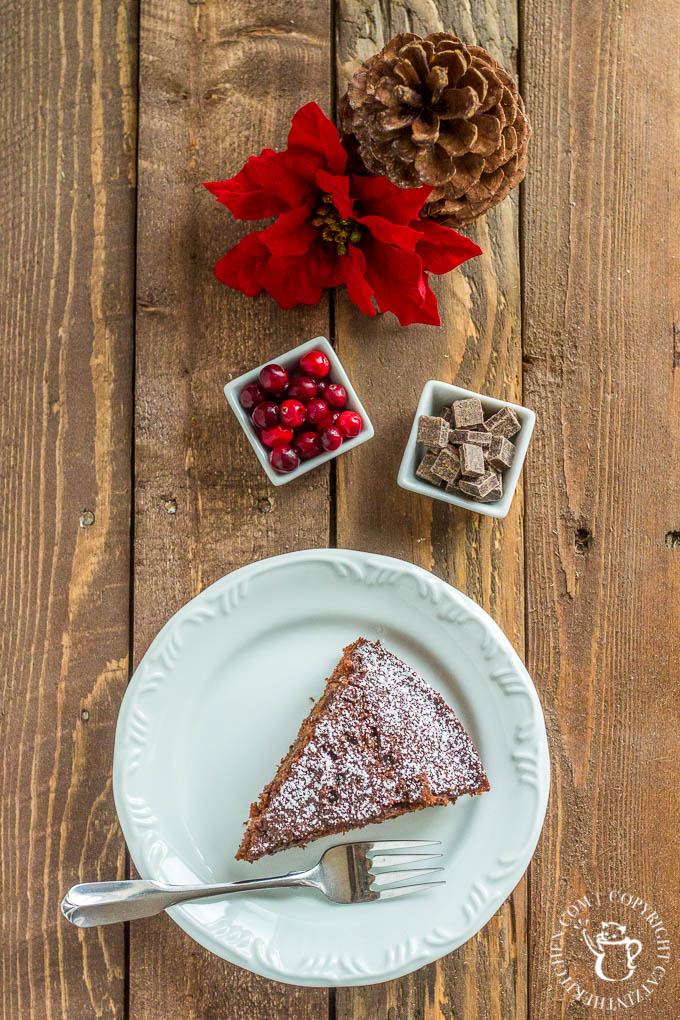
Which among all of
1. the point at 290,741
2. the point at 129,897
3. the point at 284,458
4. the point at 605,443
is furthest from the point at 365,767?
the point at 605,443

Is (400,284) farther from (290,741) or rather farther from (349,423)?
(290,741)

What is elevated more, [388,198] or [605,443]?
[388,198]

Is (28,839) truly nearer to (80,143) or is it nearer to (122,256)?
(122,256)

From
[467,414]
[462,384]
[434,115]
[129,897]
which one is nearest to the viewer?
[434,115]

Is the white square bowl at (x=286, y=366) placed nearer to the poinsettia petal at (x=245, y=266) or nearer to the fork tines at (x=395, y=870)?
the poinsettia petal at (x=245, y=266)


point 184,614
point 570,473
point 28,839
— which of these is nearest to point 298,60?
point 570,473

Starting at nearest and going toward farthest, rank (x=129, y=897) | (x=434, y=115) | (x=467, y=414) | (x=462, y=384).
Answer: (x=434, y=115), (x=129, y=897), (x=467, y=414), (x=462, y=384)

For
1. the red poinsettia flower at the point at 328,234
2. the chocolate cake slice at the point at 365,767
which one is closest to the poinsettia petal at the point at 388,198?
the red poinsettia flower at the point at 328,234

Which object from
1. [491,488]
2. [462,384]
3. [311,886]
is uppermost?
[462,384]
